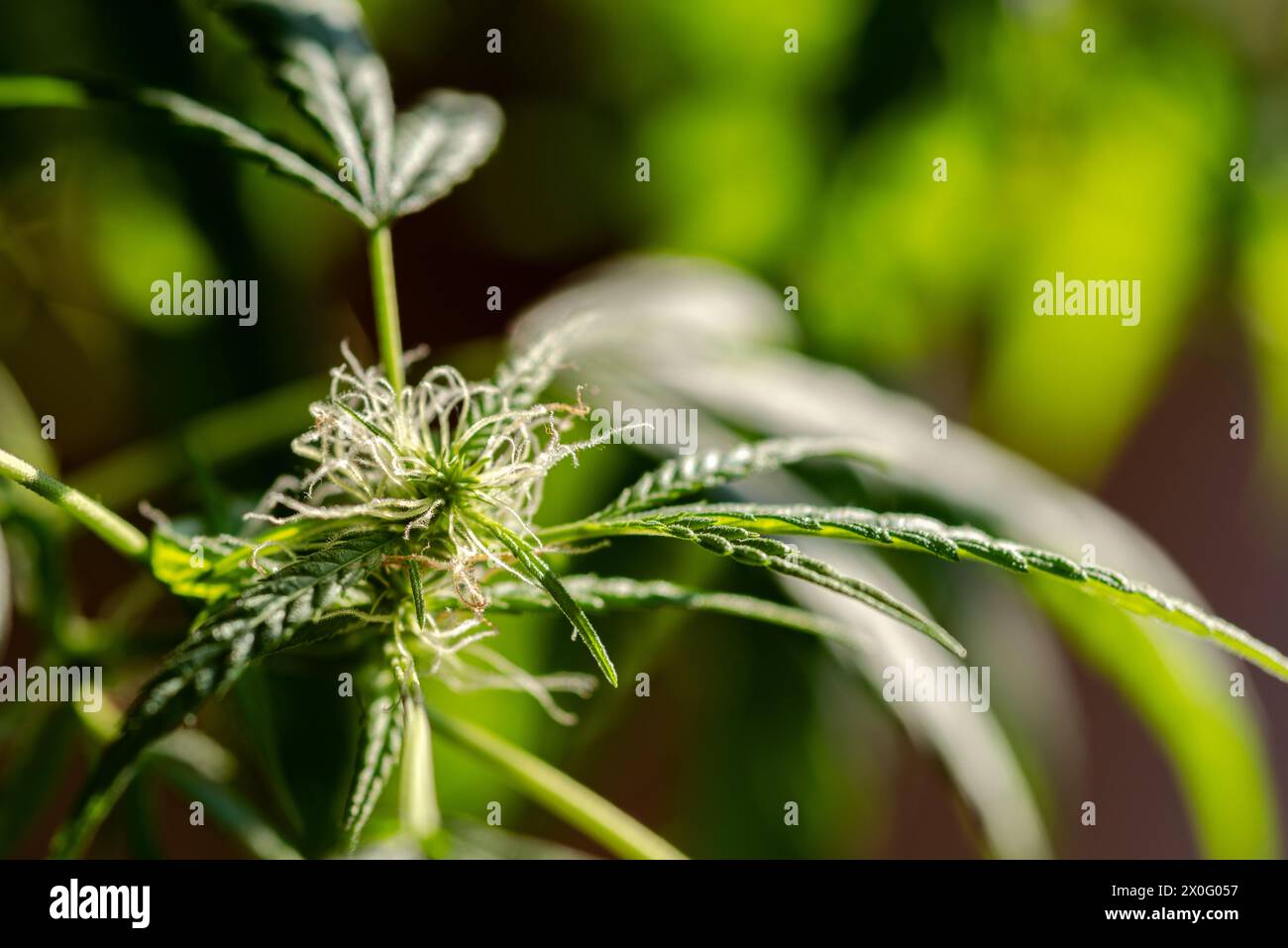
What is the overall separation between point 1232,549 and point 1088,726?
31cm

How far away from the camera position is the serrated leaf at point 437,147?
1.13 feet

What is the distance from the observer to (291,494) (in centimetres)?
53

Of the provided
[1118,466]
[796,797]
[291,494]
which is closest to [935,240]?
[796,797]

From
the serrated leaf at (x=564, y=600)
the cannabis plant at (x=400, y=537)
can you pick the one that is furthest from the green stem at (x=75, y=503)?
the serrated leaf at (x=564, y=600)

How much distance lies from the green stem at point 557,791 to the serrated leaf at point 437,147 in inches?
6.8

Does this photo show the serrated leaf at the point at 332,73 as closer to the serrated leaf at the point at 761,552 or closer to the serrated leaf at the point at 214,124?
the serrated leaf at the point at 214,124

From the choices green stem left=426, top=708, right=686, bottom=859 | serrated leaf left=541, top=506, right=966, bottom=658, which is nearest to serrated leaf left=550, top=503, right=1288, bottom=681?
serrated leaf left=541, top=506, right=966, bottom=658

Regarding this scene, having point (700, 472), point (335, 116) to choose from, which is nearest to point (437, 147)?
point (335, 116)

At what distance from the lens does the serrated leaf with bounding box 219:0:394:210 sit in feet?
1.13

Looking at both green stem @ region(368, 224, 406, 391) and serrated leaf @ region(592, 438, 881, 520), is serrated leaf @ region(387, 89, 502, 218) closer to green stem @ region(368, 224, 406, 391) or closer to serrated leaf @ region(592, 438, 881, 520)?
green stem @ region(368, 224, 406, 391)

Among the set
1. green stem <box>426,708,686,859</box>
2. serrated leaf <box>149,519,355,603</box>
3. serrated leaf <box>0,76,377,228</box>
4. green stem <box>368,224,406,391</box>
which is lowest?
green stem <box>426,708,686,859</box>

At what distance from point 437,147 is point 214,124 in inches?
3.0

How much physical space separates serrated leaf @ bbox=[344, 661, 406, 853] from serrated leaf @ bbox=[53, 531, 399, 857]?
26mm

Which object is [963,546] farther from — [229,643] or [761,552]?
[229,643]
